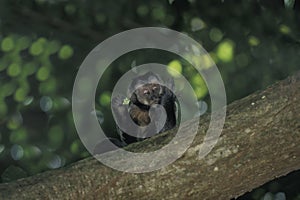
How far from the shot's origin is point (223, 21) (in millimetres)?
1558

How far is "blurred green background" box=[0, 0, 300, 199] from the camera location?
153 centimetres

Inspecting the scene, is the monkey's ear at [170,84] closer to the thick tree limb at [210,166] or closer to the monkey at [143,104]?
the monkey at [143,104]

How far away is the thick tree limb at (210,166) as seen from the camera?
3.24 feet

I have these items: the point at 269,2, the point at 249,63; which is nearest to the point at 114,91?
the point at 249,63

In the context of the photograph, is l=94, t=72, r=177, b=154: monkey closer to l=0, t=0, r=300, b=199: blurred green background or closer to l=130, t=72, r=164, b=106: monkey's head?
l=130, t=72, r=164, b=106: monkey's head

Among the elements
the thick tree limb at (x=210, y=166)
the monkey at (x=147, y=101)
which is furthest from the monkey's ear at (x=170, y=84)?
the thick tree limb at (x=210, y=166)

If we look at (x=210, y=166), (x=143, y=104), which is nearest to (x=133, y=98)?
(x=143, y=104)

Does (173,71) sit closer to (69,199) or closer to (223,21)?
(223,21)

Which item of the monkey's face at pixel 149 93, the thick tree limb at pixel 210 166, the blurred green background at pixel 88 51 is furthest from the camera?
the blurred green background at pixel 88 51

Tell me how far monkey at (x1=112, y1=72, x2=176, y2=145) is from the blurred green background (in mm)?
211

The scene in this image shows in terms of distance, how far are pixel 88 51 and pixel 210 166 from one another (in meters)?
0.67

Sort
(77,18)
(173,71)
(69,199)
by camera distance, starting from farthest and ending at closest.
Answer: (77,18) < (173,71) < (69,199)

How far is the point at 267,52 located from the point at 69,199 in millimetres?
735

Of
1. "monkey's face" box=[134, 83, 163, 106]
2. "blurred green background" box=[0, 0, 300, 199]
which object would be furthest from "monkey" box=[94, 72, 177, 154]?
"blurred green background" box=[0, 0, 300, 199]
